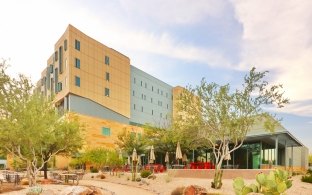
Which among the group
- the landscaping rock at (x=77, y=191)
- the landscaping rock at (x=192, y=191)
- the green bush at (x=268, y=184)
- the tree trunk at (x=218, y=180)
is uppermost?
the green bush at (x=268, y=184)

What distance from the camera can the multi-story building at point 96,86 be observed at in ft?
190

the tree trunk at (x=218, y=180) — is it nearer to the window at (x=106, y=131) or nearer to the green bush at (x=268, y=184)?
the green bush at (x=268, y=184)

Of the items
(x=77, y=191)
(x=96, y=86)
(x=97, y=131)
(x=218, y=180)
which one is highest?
(x=96, y=86)

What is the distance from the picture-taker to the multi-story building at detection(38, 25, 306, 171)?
57.9 m

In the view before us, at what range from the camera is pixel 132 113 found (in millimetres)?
75438

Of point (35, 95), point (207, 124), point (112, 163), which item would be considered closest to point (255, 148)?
point (112, 163)

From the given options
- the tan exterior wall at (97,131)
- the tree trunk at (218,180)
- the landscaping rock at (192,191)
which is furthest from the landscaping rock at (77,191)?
the tan exterior wall at (97,131)

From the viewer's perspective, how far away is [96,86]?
63125mm

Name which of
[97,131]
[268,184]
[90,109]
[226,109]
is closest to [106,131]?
[97,131]

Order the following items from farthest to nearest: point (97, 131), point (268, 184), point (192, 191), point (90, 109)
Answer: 1. point (97, 131)
2. point (90, 109)
3. point (192, 191)
4. point (268, 184)

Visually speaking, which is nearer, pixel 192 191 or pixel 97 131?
pixel 192 191

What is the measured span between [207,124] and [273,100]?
4.49 metres

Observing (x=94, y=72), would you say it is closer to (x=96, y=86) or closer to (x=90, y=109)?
(x=96, y=86)

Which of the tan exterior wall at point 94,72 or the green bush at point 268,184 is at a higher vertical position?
the tan exterior wall at point 94,72
